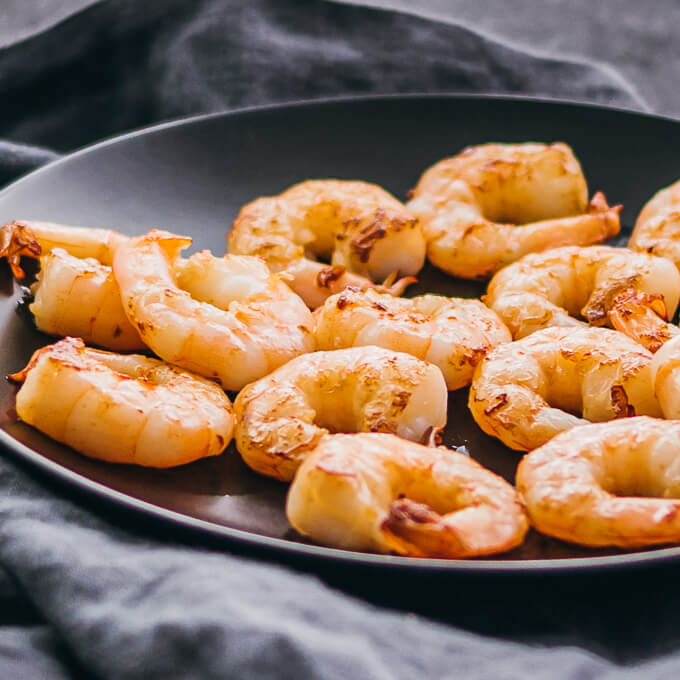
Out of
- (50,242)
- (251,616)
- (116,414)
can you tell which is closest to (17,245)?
(50,242)

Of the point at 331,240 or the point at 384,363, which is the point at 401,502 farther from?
the point at 331,240

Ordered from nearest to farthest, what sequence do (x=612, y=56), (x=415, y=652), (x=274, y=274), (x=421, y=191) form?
(x=415, y=652)
(x=274, y=274)
(x=421, y=191)
(x=612, y=56)

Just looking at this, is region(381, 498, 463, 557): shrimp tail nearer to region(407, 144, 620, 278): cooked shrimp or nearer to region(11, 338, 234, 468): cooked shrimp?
region(11, 338, 234, 468): cooked shrimp

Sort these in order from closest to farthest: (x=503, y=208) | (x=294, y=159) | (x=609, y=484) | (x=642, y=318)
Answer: (x=609, y=484) → (x=642, y=318) → (x=503, y=208) → (x=294, y=159)

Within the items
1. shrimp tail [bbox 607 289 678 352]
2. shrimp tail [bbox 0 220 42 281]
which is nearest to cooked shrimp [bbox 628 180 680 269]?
shrimp tail [bbox 607 289 678 352]

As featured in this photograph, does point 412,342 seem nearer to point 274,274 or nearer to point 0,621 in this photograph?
point 274,274

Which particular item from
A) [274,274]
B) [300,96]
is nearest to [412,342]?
[274,274]
